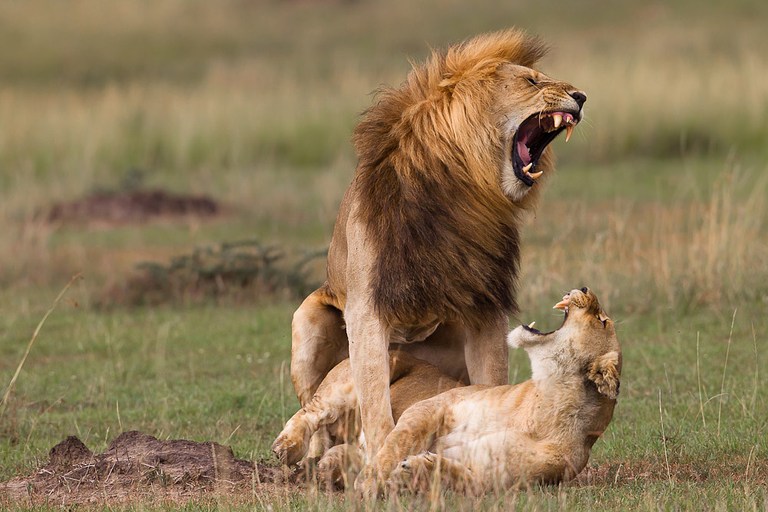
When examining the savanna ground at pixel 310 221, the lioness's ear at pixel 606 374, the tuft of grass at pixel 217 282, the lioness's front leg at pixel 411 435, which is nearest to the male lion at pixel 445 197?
the lioness's front leg at pixel 411 435

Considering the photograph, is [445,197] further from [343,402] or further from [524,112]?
[343,402]

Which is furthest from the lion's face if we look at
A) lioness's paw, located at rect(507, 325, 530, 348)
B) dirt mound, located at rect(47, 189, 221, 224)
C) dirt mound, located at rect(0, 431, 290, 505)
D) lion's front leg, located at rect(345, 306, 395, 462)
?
dirt mound, located at rect(47, 189, 221, 224)

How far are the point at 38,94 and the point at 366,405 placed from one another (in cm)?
2302

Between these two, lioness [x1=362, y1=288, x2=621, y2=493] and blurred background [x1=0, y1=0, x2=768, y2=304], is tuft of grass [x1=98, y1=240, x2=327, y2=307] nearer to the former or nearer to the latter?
blurred background [x1=0, y1=0, x2=768, y2=304]

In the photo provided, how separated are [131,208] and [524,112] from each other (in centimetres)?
1180

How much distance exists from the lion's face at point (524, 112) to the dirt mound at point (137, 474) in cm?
161

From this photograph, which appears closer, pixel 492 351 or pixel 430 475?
pixel 430 475

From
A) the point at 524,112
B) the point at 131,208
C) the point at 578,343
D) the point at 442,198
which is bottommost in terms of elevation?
the point at 578,343

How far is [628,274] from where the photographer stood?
36.9 feet

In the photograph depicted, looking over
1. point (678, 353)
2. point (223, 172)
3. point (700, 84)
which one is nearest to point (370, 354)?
point (678, 353)

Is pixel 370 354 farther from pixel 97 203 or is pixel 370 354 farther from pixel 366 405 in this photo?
pixel 97 203

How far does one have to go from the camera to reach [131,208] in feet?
56.2

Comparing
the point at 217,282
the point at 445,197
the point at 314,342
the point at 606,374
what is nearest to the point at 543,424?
the point at 606,374

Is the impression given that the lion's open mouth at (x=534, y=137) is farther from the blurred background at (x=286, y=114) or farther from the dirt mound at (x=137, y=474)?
the dirt mound at (x=137, y=474)
